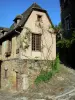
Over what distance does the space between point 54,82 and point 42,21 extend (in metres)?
7.16

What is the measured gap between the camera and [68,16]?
94.2 ft

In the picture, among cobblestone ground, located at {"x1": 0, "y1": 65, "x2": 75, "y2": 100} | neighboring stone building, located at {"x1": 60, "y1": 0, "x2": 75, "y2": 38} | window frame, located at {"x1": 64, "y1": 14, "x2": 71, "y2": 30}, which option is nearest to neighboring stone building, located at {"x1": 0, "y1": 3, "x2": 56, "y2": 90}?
cobblestone ground, located at {"x1": 0, "y1": 65, "x2": 75, "y2": 100}

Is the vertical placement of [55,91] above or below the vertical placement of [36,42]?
below

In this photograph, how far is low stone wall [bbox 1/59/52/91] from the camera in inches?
845

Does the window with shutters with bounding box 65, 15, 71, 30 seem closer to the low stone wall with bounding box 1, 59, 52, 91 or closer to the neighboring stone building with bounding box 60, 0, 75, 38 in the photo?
the neighboring stone building with bounding box 60, 0, 75, 38

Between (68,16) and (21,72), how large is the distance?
37.5ft

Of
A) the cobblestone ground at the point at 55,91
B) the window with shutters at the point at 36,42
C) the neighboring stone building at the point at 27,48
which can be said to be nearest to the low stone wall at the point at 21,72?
the neighboring stone building at the point at 27,48

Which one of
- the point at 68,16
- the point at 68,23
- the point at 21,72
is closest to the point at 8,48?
the point at 21,72

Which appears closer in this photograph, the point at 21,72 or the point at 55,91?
the point at 55,91

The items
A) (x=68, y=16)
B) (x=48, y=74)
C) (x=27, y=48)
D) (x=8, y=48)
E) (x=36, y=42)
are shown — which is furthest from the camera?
(x=68, y=16)

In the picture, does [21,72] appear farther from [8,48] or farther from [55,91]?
[8,48]

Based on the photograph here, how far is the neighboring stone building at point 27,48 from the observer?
21.9 m

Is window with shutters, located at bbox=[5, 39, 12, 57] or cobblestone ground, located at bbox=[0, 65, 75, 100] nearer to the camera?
cobblestone ground, located at bbox=[0, 65, 75, 100]

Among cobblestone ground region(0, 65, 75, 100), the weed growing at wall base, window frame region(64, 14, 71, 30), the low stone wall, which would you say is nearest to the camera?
cobblestone ground region(0, 65, 75, 100)
